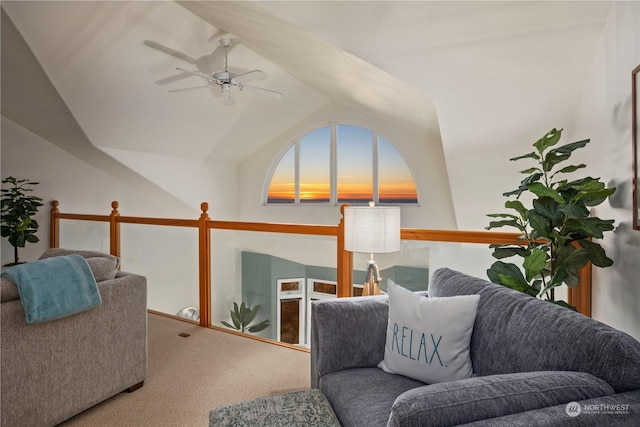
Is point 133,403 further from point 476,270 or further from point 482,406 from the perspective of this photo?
point 476,270

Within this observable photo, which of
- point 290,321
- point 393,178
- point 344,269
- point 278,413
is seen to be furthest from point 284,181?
point 278,413

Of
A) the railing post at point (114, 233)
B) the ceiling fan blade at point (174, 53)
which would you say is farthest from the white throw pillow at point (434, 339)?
the railing post at point (114, 233)

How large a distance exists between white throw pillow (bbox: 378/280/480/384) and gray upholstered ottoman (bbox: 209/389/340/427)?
38cm

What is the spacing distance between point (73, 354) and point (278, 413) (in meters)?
1.27

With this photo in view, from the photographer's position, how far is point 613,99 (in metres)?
1.92

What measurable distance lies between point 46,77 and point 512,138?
14.1 ft

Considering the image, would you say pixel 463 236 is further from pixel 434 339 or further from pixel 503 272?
pixel 434 339

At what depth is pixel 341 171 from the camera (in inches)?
251

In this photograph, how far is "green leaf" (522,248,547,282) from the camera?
1.65 m

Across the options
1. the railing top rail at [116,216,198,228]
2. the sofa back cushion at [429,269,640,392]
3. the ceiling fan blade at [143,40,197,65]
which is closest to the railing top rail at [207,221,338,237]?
the railing top rail at [116,216,198,228]

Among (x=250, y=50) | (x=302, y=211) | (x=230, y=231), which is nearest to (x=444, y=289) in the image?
(x=230, y=231)

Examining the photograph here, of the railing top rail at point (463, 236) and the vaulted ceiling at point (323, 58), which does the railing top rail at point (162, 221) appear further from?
the railing top rail at point (463, 236)

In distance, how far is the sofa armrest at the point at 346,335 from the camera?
5.52ft

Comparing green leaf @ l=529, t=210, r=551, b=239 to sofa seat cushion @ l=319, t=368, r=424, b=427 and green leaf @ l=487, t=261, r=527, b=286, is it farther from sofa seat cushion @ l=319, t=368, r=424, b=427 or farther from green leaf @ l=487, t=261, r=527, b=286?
sofa seat cushion @ l=319, t=368, r=424, b=427
